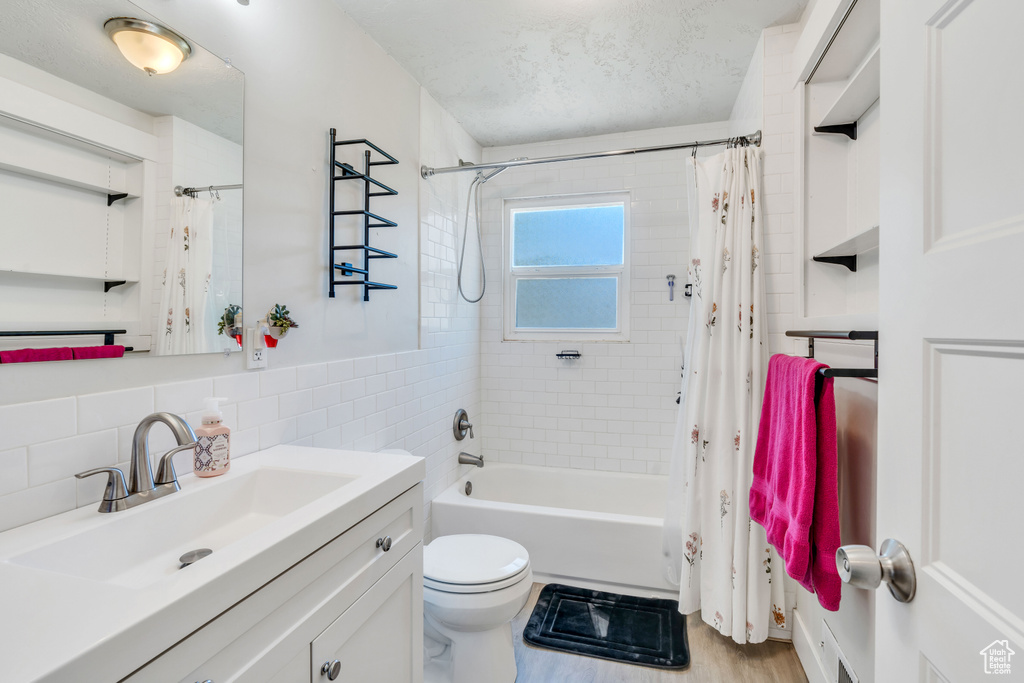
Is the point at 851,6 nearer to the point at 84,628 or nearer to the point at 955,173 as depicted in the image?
the point at 955,173

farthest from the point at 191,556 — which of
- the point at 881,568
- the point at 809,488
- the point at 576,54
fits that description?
the point at 576,54

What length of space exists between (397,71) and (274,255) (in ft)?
3.90

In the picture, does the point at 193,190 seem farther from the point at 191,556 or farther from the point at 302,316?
the point at 191,556

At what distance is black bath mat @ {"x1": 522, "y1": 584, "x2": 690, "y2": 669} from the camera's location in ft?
6.27

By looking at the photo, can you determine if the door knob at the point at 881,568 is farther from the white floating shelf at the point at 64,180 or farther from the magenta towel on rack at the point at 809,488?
the white floating shelf at the point at 64,180

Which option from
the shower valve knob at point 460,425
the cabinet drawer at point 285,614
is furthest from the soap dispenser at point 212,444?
the shower valve knob at point 460,425

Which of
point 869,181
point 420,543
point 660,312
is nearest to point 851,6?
point 869,181

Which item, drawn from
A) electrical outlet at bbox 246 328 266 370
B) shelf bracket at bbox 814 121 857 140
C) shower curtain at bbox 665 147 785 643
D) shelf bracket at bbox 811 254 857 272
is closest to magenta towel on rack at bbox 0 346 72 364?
electrical outlet at bbox 246 328 266 370

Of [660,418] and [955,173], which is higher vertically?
[955,173]

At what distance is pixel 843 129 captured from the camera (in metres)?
1.69

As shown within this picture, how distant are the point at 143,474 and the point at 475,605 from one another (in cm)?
108

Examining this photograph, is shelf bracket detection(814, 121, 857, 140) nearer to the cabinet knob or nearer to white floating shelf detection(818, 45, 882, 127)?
white floating shelf detection(818, 45, 882, 127)

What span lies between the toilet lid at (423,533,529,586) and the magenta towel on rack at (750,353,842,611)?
89 centimetres

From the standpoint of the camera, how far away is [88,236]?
99 centimetres
